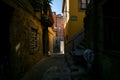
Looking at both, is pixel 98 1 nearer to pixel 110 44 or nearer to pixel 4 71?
pixel 110 44

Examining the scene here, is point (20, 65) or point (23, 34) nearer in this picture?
point (20, 65)

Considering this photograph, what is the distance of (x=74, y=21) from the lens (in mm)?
18641

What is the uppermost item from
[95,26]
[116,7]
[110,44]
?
[116,7]

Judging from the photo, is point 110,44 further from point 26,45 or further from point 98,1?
Result: point 26,45

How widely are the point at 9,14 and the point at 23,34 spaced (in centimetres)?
180

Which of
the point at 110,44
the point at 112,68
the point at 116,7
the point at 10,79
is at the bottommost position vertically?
the point at 10,79

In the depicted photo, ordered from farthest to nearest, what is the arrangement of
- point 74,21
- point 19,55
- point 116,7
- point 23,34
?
point 74,21
point 23,34
point 19,55
point 116,7

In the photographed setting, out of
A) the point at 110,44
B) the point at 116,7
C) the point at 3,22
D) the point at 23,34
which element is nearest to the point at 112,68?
the point at 110,44

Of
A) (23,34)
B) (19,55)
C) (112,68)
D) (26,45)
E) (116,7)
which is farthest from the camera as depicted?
(26,45)

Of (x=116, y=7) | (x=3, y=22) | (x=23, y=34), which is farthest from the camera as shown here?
(x=23, y=34)

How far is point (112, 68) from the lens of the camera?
5.68 m

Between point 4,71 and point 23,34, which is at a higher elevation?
point 23,34

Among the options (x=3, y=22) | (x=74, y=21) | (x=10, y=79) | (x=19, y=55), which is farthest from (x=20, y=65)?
(x=74, y=21)

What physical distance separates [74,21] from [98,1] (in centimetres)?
1108
